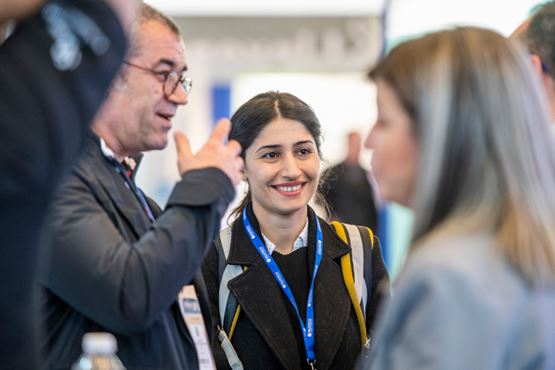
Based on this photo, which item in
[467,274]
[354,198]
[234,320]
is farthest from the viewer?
[354,198]

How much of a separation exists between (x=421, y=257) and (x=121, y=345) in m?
0.78

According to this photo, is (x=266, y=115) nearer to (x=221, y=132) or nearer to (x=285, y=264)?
(x=285, y=264)

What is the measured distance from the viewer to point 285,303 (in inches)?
108

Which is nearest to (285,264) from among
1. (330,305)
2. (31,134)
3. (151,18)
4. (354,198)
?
(330,305)

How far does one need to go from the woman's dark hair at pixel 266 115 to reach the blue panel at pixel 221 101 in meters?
8.70

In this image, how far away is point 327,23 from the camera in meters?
12.1

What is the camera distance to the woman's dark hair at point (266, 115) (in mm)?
3027

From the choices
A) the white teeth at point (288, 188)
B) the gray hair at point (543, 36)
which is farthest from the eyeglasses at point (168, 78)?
the gray hair at point (543, 36)

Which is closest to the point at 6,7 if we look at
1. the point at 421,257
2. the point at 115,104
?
the point at 421,257

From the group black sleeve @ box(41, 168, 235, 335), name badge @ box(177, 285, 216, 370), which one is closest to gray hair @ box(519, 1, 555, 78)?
black sleeve @ box(41, 168, 235, 335)

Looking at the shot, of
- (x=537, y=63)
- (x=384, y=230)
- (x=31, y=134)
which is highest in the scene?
(x=384, y=230)

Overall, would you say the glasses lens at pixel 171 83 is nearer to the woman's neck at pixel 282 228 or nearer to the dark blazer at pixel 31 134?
the woman's neck at pixel 282 228

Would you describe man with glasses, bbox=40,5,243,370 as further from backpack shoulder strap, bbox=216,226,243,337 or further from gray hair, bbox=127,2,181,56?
backpack shoulder strap, bbox=216,226,243,337

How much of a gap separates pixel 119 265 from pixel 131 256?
34mm
